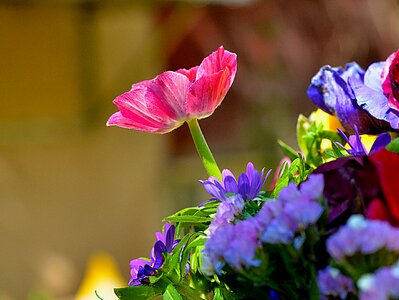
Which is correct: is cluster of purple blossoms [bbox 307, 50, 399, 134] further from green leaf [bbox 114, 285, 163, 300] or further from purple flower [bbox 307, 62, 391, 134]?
green leaf [bbox 114, 285, 163, 300]

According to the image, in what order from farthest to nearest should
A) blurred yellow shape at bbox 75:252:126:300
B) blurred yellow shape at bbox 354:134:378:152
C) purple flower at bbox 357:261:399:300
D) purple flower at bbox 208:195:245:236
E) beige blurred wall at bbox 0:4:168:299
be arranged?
beige blurred wall at bbox 0:4:168:299
blurred yellow shape at bbox 75:252:126:300
blurred yellow shape at bbox 354:134:378:152
purple flower at bbox 208:195:245:236
purple flower at bbox 357:261:399:300

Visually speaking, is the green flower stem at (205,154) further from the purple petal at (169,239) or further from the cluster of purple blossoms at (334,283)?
the cluster of purple blossoms at (334,283)

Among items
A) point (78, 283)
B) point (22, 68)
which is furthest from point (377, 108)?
point (78, 283)

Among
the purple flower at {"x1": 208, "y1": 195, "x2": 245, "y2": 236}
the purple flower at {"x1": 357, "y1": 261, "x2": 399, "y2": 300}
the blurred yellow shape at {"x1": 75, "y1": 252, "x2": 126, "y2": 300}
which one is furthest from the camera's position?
the blurred yellow shape at {"x1": 75, "y1": 252, "x2": 126, "y2": 300}

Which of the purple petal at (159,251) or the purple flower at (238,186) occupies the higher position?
the purple flower at (238,186)

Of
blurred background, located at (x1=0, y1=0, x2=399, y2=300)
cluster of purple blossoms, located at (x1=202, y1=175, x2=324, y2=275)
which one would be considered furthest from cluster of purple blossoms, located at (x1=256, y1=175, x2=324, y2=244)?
blurred background, located at (x1=0, y1=0, x2=399, y2=300)

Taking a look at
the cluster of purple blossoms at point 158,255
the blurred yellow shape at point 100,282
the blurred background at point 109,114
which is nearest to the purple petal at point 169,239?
the cluster of purple blossoms at point 158,255

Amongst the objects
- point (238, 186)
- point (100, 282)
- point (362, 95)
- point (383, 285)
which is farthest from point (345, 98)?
point (100, 282)

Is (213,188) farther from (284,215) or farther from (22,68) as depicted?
(22,68)
